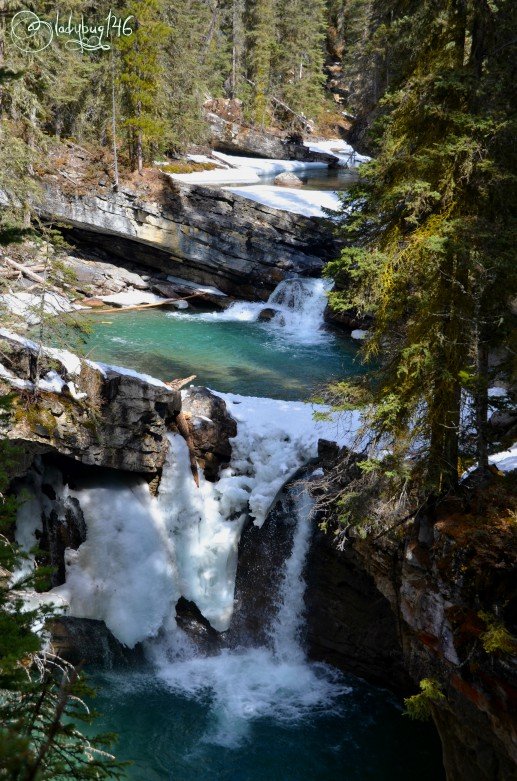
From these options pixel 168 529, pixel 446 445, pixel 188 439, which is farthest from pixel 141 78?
pixel 446 445

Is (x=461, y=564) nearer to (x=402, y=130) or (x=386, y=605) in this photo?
(x=386, y=605)

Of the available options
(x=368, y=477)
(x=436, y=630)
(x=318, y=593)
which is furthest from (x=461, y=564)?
(x=318, y=593)

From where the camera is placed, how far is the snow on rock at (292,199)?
1064 inches

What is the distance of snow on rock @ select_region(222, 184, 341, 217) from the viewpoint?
27.0 meters

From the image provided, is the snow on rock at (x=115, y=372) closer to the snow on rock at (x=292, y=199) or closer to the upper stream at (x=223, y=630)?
the upper stream at (x=223, y=630)

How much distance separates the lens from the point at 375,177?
8609 millimetres

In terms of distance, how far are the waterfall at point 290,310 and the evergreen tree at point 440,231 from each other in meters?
15.2

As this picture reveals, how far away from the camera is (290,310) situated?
83.1 feet

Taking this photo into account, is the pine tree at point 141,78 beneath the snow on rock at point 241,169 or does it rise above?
above

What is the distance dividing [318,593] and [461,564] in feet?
17.1

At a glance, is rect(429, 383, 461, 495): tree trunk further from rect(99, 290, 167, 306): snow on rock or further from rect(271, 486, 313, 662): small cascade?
rect(99, 290, 167, 306): snow on rock

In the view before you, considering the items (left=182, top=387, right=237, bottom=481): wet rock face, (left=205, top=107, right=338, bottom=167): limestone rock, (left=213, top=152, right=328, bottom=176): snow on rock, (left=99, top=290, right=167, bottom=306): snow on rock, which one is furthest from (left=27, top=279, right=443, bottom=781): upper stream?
(left=205, top=107, right=338, bottom=167): limestone rock

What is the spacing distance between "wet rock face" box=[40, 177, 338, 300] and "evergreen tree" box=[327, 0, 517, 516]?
695 inches

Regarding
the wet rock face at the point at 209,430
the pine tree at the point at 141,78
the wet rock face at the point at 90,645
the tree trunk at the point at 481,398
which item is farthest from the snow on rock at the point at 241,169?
the tree trunk at the point at 481,398
